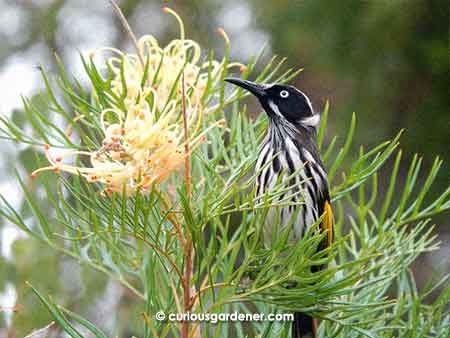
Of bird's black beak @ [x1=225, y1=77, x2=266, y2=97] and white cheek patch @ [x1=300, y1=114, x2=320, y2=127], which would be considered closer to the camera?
bird's black beak @ [x1=225, y1=77, x2=266, y2=97]

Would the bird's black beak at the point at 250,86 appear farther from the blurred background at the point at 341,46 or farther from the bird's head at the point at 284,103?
the blurred background at the point at 341,46

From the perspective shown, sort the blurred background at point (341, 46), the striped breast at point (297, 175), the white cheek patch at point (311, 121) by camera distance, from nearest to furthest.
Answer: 1. the striped breast at point (297, 175)
2. the white cheek patch at point (311, 121)
3. the blurred background at point (341, 46)

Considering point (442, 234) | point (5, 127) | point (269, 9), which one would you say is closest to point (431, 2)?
point (269, 9)

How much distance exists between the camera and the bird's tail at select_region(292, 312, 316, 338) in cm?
88

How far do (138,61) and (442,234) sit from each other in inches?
35.9

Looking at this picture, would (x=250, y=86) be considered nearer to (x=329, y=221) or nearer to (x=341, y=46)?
(x=329, y=221)

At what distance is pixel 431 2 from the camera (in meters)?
1.46

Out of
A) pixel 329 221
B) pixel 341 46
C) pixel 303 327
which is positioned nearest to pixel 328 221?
pixel 329 221

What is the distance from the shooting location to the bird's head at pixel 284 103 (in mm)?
904

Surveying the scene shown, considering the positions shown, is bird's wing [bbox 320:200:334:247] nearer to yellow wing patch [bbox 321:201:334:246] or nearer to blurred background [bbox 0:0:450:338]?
yellow wing patch [bbox 321:201:334:246]

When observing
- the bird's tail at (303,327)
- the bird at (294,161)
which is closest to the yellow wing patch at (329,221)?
the bird at (294,161)

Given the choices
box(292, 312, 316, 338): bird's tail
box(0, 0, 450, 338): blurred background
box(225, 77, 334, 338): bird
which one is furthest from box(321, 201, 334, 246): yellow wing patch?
box(0, 0, 450, 338): blurred background

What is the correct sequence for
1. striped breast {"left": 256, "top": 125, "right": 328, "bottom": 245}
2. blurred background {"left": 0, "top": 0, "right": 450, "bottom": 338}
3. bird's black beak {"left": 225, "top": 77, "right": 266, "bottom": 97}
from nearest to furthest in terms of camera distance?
bird's black beak {"left": 225, "top": 77, "right": 266, "bottom": 97} → striped breast {"left": 256, "top": 125, "right": 328, "bottom": 245} → blurred background {"left": 0, "top": 0, "right": 450, "bottom": 338}

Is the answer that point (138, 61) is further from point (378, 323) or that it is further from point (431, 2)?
point (431, 2)
